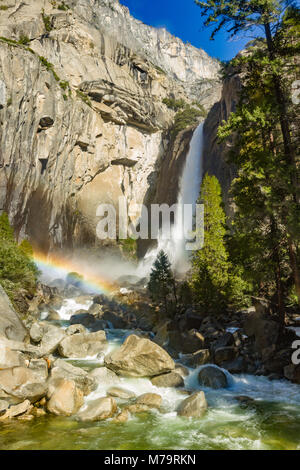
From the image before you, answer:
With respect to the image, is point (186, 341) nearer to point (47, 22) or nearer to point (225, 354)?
point (225, 354)

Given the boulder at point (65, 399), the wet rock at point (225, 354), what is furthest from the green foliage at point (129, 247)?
the boulder at point (65, 399)

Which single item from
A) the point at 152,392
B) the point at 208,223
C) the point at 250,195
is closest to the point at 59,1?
the point at 208,223

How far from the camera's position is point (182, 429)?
26.9 ft

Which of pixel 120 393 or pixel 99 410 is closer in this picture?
pixel 99 410

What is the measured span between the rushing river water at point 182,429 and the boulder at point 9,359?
95.6 inches

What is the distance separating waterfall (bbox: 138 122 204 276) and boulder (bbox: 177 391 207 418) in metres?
39.9

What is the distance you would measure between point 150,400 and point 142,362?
2.19 metres

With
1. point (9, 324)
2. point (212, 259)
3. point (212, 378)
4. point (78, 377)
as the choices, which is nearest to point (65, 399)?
point (78, 377)

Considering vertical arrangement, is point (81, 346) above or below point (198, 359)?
above

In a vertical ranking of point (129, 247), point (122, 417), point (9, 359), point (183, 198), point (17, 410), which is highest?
point (183, 198)

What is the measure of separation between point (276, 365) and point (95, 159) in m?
48.4

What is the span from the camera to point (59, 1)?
205 feet

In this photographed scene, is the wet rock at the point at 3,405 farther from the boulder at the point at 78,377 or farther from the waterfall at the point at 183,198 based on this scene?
the waterfall at the point at 183,198

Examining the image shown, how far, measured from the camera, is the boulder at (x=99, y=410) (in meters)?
8.68
